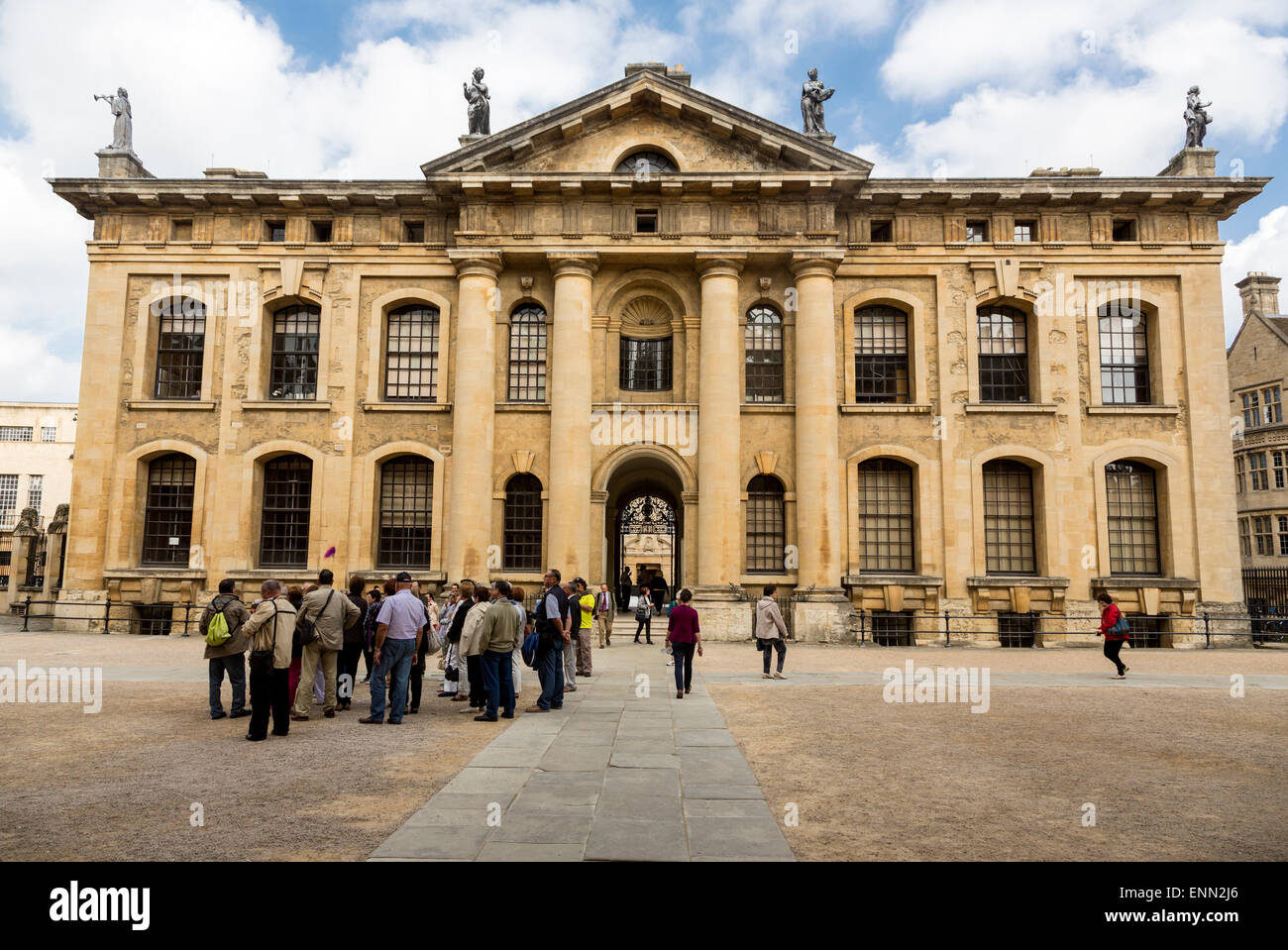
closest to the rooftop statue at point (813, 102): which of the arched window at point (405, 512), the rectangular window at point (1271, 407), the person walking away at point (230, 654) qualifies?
the arched window at point (405, 512)

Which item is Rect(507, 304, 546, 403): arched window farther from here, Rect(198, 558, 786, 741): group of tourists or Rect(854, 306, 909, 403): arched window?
Rect(198, 558, 786, 741): group of tourists

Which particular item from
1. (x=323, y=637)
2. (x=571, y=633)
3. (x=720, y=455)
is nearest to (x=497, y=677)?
(x=323, y=637)

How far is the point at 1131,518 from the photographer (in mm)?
25844

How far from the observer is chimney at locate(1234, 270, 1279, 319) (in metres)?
47.5

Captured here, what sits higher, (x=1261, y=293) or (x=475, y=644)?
(x=1261, y=293)

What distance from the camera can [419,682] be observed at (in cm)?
1222

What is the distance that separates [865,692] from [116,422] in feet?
80.3

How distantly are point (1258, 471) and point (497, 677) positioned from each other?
47.3 meters

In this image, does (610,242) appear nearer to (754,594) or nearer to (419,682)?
(754,594)

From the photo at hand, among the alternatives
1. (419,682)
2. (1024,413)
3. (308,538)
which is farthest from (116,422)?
(1024,413)

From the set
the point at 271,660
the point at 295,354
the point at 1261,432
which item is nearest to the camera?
the point at 271,660

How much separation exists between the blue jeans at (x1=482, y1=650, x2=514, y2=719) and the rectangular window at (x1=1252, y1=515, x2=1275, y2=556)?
151ft

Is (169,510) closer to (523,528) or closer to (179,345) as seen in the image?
(179,345)

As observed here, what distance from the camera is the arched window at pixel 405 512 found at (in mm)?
26172
